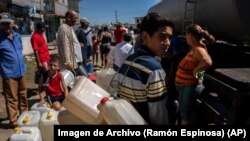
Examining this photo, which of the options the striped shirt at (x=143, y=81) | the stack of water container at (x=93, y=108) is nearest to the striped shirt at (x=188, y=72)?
the stack of water container at (x=93, y=108)

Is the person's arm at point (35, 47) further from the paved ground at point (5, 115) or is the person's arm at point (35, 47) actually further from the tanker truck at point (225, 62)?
the tanker truck at point (225, 62)

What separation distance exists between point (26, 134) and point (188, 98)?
213 centimetres

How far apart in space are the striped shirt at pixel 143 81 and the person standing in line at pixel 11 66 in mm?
3820

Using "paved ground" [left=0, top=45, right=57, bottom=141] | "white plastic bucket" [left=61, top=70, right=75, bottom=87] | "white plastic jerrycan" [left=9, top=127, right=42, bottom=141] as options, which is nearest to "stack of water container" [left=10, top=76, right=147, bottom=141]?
"white plastic jerrycan" [left=9, top=127, right=42, bottom=141]

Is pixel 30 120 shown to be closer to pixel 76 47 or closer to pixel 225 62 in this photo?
pixel 76 47

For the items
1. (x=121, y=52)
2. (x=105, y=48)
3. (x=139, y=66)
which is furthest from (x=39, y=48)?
(x=105, y=48)

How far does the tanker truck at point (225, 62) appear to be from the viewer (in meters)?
2.92

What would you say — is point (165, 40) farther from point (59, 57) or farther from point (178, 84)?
point (59, 57)

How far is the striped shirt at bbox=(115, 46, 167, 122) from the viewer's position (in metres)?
2.00

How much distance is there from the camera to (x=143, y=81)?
79.7 inches

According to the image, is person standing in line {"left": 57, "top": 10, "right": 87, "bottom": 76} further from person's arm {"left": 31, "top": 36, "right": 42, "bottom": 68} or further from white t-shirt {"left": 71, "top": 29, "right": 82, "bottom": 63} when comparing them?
person's arm {"left": 31, "top": 36, "right": 42, "bottom": 68}

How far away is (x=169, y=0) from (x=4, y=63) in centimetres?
520

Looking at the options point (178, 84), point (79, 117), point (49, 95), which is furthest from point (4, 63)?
point (79, 117)

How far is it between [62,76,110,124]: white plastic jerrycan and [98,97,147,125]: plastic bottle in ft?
0.32
